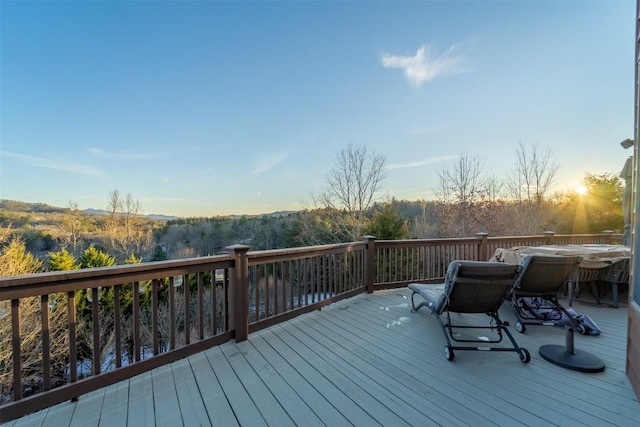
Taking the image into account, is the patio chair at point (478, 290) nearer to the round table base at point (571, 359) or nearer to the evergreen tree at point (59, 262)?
the round table base at point (571, 359)

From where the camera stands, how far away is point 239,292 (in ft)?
10.1

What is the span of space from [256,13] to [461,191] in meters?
12.8

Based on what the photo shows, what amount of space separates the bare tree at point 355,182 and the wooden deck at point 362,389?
1347 cm

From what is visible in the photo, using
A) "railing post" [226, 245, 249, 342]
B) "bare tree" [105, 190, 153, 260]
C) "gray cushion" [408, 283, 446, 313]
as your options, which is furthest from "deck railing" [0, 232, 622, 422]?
"bare tree" [105, 190, 153, 260]

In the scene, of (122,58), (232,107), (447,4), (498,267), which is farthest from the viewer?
(232,107)

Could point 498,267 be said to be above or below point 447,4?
below

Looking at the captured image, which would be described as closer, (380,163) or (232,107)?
(232,107)

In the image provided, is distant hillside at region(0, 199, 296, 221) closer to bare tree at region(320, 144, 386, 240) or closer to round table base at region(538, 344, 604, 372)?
bare tree at region(320, 144, 386, 240)

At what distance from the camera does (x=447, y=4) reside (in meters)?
5.68

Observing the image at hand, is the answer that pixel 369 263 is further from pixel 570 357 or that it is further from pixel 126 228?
pixel 126 228

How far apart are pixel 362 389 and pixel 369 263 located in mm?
2986

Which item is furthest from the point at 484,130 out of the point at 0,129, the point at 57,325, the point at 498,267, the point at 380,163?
the point at 0,129

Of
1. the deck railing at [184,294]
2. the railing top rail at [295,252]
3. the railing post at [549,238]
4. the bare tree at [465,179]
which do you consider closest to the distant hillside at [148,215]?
the deck railing at [184,294]

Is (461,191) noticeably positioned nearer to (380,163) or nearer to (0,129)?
(380,163)
